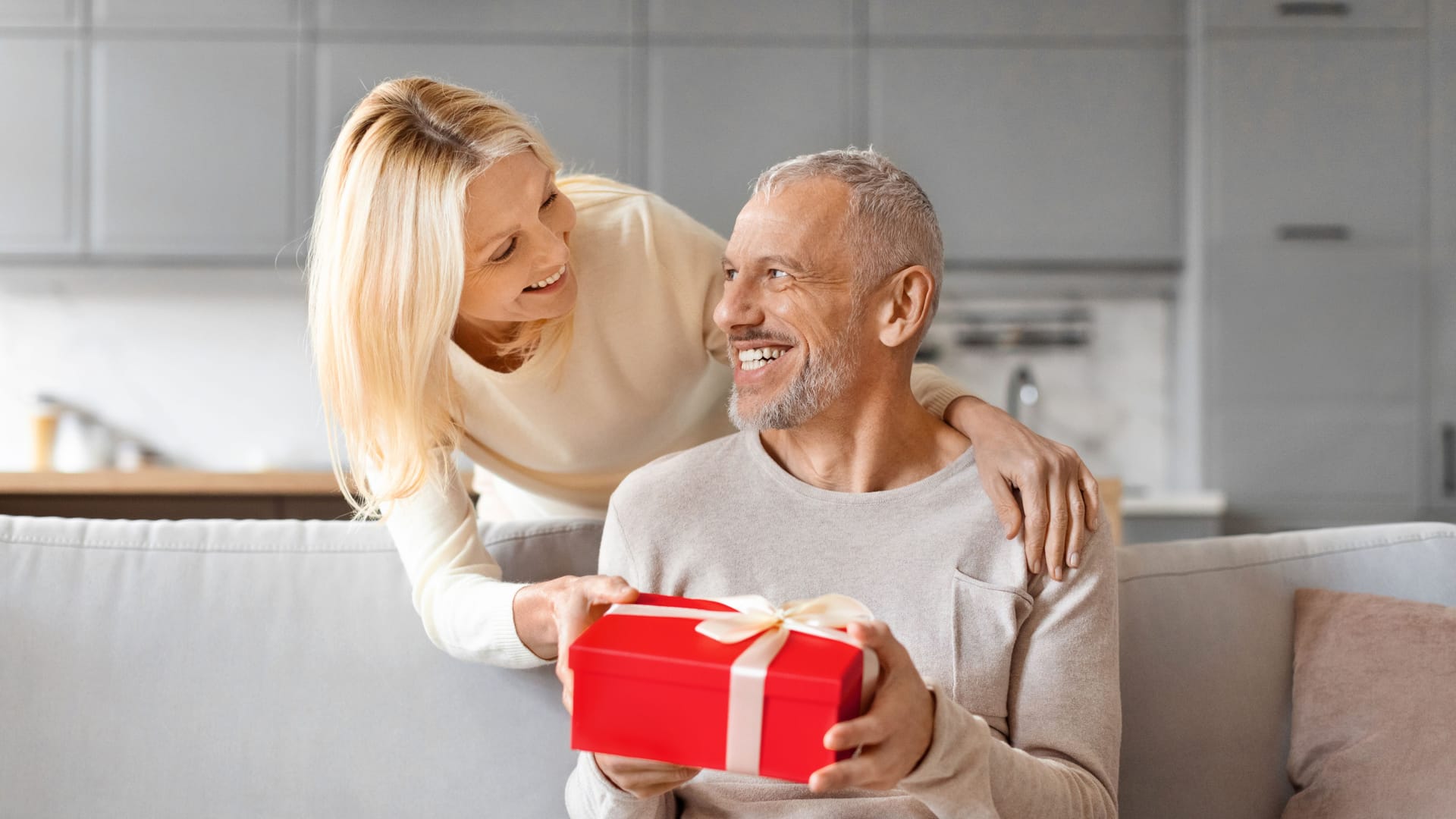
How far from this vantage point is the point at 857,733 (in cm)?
85

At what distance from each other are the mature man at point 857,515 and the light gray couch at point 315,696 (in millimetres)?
235

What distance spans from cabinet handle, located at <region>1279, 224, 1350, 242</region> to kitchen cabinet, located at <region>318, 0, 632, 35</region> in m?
2.22

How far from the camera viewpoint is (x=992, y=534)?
126cm

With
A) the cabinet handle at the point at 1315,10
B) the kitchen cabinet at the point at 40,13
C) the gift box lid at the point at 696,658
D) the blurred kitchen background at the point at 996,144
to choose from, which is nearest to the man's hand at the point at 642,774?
the gift box lid at the point at 696,658

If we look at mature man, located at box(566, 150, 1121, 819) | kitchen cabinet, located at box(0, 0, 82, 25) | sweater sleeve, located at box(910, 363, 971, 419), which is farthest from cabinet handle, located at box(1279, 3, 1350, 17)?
kitchen cabinet, located at box(0, 0, 82, 25)

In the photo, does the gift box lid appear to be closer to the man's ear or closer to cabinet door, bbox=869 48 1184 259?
the man's ear

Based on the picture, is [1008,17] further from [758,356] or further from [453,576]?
[453,576]

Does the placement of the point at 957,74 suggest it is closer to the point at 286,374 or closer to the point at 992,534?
the point at 286,374

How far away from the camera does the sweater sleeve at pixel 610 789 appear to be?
108cm

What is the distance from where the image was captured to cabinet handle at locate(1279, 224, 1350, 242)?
144 inches

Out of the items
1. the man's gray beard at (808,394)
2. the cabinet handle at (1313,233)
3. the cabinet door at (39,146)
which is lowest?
the man's gray beard at (808,394)

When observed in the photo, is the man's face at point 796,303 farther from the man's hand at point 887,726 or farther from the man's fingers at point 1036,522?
the man's hand at point 887,726

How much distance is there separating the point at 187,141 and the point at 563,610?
3317 mm

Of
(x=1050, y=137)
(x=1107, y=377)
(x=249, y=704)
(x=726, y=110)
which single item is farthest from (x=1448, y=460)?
(x=249, y=704)
